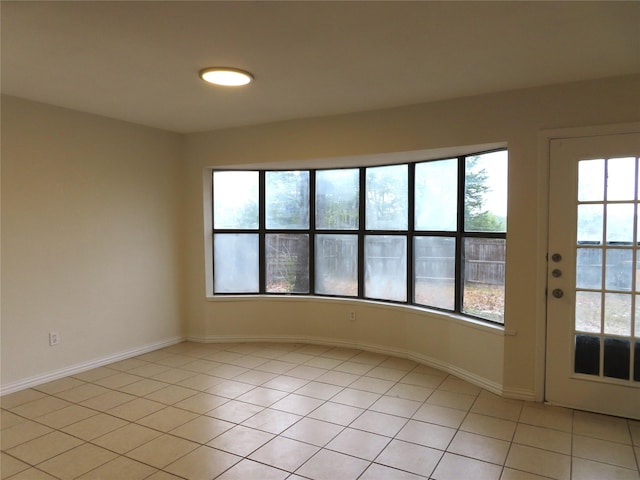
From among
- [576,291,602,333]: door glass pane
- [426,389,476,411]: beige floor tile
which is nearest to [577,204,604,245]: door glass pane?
[576,291,602,333]: door glass pane

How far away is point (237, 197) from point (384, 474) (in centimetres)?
353

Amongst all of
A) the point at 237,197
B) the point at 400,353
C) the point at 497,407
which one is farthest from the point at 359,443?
the point at 237,197

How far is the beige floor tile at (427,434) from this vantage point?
105 inches

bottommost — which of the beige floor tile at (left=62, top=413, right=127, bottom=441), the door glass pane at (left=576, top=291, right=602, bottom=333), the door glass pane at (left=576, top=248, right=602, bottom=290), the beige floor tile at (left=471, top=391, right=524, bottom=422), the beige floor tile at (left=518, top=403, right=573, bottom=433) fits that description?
the beige floor tile at (left=62, top=413, right=127, bottom=441)

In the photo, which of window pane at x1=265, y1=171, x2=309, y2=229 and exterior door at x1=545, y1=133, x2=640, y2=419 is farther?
window pane at x1=265, y1=171, x2=309, y2=229

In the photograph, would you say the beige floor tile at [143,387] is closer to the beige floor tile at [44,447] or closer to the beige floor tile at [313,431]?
the beige floor tile at [44,447]

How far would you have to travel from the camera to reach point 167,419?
3.02 meters

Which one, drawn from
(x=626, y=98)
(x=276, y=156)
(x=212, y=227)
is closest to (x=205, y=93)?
(x=276, y=156)

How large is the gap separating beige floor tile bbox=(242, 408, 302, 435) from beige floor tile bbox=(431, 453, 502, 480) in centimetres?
105

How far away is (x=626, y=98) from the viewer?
2.93 metres

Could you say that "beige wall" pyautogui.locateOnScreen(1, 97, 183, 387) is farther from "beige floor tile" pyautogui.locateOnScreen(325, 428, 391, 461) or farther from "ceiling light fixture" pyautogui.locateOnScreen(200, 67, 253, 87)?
"beige floor tile" pyautogui.locateOnScreen(325, 428, 391, 461)

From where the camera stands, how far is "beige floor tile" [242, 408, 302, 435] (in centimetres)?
287

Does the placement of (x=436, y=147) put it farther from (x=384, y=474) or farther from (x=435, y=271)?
(x=384, y=474)

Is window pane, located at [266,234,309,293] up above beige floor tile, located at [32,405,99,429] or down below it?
above
